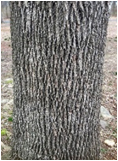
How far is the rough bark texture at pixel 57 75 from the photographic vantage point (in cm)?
188

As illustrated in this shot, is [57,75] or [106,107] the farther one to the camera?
[106,107]

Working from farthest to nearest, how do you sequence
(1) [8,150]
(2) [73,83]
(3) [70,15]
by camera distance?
(1) [8,150]
(2) [73,83]
(3) [70,15]

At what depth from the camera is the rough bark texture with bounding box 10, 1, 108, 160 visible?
1880 mm

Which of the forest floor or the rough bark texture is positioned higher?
the rough bark texture

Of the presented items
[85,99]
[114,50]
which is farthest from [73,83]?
[114,50]

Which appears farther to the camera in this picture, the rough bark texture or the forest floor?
the forest floor

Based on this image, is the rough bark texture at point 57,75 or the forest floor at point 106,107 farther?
the forest floor at point 106,107

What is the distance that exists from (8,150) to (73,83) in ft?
4.67

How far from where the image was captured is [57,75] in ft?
6.55

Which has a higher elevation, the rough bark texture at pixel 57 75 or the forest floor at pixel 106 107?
the rough bark texture at pixel 57 75

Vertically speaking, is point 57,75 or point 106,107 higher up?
point 57,75

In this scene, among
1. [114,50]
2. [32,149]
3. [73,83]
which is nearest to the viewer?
[73,83]

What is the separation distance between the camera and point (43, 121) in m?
2.17

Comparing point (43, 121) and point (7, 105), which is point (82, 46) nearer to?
point (43, 121)
